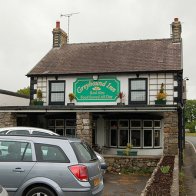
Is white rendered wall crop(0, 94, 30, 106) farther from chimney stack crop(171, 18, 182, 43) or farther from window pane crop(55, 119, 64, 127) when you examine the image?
chimney stack crop(171, 18, 182, 43)

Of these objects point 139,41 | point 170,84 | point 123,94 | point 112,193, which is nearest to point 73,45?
point 139,41

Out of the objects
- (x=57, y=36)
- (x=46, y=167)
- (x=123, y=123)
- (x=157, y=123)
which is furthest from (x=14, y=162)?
(x=57, y=36)

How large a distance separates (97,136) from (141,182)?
330 inches

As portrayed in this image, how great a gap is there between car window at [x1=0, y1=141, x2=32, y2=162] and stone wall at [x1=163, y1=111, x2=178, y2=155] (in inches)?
446

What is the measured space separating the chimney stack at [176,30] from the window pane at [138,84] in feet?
14.8

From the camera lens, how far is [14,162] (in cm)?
835

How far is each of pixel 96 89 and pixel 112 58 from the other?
8.67 ft

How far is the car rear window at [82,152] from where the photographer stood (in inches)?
326

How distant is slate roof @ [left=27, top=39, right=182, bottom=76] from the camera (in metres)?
23.2

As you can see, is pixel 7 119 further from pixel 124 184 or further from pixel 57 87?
pixel 124 184

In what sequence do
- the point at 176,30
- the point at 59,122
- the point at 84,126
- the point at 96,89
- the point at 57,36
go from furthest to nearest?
1. the point at 57,36
2. the point at 176,30
3. the point at 59,122
4. the point at 96,89
5. the point at 84,126

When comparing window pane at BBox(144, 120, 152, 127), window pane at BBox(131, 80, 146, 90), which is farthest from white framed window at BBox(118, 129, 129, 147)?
window pane at BBox(131, 80, 146, 90)

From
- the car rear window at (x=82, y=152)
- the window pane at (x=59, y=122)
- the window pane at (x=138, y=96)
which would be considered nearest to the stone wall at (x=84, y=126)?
the window pane at (x=138, y=96)

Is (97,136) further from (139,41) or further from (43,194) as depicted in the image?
(43,194)
